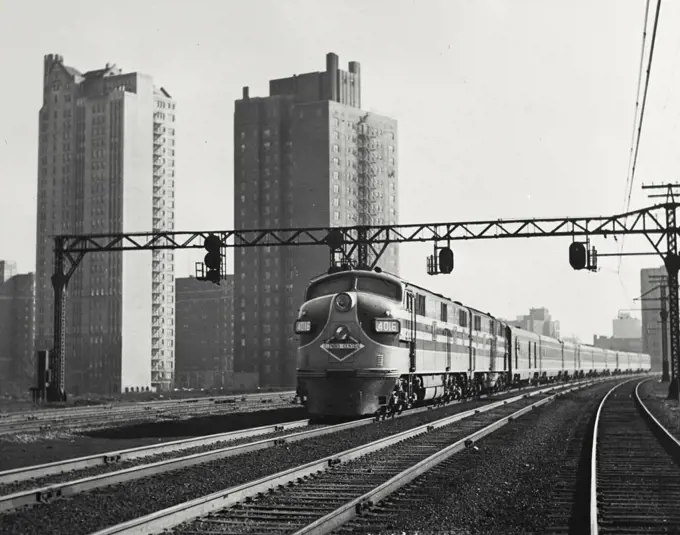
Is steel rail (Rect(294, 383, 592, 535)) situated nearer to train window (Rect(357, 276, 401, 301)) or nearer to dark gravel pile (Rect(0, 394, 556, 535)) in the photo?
dark gravel pile (Rect(0, 394, 556, 535))

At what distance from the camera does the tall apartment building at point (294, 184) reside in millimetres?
132875

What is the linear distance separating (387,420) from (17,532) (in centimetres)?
1667

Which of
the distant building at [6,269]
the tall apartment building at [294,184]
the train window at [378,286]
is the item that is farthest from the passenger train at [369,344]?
the distant building at [6,269]

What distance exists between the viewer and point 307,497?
11.5 m

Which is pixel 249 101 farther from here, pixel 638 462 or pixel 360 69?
pixel 638 462

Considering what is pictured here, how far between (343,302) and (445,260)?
44.9 ft

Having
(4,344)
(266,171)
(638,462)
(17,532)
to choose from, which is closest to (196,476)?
(17,532)

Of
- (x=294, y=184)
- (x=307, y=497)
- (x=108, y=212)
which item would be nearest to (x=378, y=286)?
(x=307, y=497)

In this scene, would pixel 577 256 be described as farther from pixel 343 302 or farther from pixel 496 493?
pixel 496 493

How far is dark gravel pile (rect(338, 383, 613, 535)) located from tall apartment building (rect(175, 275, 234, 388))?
151046 millimetres

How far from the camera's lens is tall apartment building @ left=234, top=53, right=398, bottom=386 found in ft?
436

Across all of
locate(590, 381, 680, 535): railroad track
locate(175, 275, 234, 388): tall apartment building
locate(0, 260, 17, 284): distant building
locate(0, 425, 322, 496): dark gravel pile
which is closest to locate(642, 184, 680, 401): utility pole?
locate(590, 381, 680, 535): railroad track

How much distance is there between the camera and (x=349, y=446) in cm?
1789

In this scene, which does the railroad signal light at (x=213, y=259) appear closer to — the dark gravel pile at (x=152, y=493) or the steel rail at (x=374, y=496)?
the dark gravel pile at (x=152, y=493)
